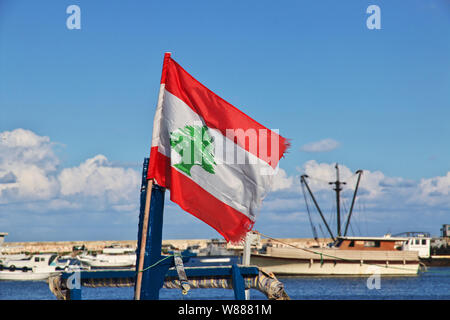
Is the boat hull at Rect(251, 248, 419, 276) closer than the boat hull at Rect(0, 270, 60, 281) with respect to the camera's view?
Yes

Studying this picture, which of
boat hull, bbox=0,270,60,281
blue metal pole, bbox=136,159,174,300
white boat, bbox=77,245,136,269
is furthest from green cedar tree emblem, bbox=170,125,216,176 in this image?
white boat, bbox=77,245,136,269

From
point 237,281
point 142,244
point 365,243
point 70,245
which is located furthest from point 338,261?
point 70,245

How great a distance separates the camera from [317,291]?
167 feet

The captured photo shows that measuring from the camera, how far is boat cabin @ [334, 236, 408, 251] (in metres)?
65.9

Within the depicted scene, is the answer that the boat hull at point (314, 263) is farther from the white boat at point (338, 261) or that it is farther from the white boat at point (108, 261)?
the white boat at point (108, 261)

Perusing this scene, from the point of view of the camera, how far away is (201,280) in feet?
29.0

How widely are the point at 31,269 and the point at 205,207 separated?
6588 centimetres

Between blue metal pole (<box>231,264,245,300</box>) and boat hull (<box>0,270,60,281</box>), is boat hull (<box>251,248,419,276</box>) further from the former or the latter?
blue metal pole (<box>231,264,245,300</box>)

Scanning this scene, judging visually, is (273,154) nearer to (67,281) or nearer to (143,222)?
(143,222)

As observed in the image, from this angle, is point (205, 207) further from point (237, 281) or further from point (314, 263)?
point (314, 263)

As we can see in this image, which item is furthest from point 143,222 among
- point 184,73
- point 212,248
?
point 212,248

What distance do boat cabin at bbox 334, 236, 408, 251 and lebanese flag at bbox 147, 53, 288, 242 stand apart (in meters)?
58.2

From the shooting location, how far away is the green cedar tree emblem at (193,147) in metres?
8.50

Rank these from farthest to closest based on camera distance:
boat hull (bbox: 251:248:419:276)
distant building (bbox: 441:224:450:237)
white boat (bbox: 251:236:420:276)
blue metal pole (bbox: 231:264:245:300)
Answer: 1. distant building (bbox: 441:224:450:237)
2. boat hull (bbox: 251:248:419:276)
3. white boat (bbox: 251:236:420:276)
4. blue metal pole (bbox: 231:264:245:300)
